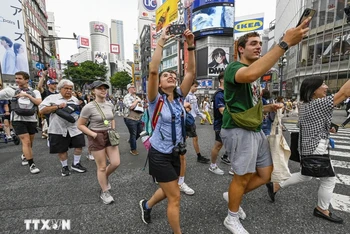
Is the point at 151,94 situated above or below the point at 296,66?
below

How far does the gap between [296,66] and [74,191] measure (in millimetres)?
37065

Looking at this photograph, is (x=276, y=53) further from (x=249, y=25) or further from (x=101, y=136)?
(x=249, y=25)

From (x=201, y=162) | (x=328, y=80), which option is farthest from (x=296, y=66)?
(x=201, y=162)

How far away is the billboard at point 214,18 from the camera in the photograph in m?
36.1

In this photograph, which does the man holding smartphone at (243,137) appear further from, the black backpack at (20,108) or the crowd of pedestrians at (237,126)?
the black backpack at (20,108)

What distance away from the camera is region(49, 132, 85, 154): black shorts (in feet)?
12.1

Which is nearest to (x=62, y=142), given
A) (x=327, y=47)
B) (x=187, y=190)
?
(x=187, y=190)

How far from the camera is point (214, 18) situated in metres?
37.2

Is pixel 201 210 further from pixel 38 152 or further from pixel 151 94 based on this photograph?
pixel 38 152

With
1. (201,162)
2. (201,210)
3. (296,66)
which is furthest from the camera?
(296,66)

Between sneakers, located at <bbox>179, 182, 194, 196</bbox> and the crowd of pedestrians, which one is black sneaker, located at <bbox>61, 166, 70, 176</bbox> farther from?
sneakers, located at <bbox>179, 182, 194, 196</bbox>

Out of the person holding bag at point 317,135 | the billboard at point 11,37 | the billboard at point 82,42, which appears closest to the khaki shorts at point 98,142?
the person holding bag at point 317,135

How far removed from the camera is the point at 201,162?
177 inches

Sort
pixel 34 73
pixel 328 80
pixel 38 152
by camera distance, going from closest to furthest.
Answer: pixel 38 152 < pixel 328 80 < pixel 34 73
